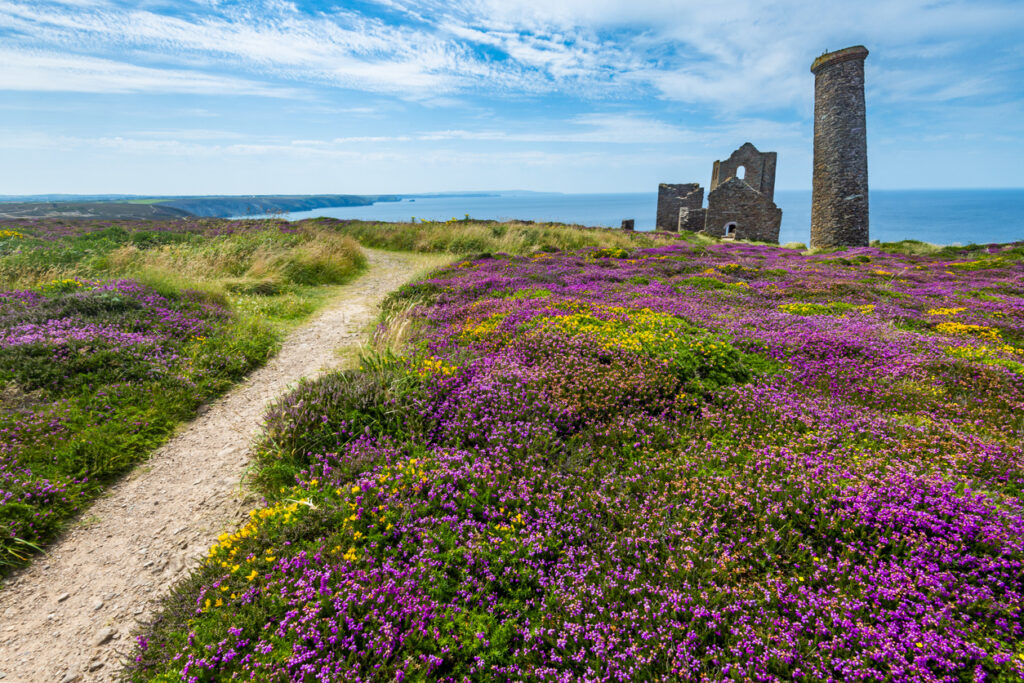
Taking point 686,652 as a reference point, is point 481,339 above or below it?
above

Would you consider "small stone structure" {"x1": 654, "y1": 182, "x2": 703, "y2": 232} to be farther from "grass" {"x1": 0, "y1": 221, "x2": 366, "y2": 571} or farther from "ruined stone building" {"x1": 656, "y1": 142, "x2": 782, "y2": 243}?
"grass" {"x1": 0, "y1": 221, "x2": 366, "y2": 571}

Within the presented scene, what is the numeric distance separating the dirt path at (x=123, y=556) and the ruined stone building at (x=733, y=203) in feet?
123

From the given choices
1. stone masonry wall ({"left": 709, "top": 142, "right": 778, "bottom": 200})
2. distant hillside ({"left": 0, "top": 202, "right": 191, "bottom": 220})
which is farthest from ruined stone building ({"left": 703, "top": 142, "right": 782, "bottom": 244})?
distant hillside ({"left": 0, "top": 202, "right": 191, "bottom": 220})

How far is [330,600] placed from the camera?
2.94 m

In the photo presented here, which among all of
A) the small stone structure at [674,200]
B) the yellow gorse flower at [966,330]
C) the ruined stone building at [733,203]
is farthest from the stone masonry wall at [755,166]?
the yellow gorse flower at [966,330]

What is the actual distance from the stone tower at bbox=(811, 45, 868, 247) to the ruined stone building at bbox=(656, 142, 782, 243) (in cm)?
347

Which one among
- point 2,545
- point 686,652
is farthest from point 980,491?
point 2,545

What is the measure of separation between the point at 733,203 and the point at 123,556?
130 ft

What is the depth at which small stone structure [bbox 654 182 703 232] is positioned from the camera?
4656 cm

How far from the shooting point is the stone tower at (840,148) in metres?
28.9

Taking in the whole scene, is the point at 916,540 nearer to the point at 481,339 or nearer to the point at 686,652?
the point at 686,652

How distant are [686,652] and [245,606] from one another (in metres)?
2.87

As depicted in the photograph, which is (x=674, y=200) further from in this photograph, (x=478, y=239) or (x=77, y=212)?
(x=77, y=212)

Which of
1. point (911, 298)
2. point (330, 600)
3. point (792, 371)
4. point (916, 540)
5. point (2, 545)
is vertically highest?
point (911, 298)
